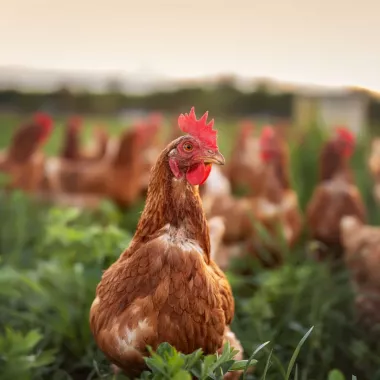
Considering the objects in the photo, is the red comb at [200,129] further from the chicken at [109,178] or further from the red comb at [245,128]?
the red comb at [245,128]

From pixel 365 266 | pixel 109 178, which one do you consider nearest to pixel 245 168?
pixel 109 178

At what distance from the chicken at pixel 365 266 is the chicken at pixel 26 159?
2444 millimetres

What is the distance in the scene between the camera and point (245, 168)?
4848 millimetres

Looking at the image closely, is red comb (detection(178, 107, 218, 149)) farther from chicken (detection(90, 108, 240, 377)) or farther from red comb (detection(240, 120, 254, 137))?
red comb (detection(240, 120, 254, 137))

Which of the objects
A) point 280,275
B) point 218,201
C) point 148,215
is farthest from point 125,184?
point 148,215

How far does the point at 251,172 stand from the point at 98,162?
1313 millimetres

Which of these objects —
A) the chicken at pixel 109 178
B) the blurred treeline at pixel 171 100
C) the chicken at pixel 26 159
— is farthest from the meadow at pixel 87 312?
the blurred treeline at pixel 171 100

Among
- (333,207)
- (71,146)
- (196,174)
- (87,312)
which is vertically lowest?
(87,312)

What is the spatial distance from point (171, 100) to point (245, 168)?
118 inches

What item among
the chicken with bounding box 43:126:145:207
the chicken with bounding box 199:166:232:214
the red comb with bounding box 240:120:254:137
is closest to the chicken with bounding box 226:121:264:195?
the red comb with bounding box 240:120:254:137

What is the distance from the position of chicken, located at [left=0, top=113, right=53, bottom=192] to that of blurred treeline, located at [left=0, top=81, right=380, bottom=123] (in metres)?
2.56

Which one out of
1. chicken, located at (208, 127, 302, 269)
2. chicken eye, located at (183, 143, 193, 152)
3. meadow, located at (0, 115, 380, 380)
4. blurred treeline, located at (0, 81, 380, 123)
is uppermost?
blurred treeline, located at (0, 81, 380, 123)

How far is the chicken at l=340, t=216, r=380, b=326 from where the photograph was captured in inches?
94.9

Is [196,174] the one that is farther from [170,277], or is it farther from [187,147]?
[170,277]
